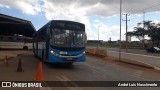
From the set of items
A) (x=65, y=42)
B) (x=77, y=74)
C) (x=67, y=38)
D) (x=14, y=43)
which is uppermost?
(x=67, y=38)

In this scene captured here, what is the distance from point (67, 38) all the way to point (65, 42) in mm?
315

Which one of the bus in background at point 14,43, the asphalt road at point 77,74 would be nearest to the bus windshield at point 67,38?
the asphalt road at point 77,74

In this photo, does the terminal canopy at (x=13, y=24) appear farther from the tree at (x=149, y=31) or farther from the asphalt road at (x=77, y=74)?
the tree at (x=149, y=31)

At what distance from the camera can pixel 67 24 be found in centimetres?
2138

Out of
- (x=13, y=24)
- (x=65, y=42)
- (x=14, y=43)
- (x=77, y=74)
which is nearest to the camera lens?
(x=77, y=74)

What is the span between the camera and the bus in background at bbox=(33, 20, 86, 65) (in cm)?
2075

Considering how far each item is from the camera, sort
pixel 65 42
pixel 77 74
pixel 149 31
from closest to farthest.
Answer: pixel 77 74 < pixel 65 42 < pixel 149 31

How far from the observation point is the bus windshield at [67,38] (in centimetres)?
2081

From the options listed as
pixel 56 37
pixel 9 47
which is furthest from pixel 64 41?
pixel 9 47

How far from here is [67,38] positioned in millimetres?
20922

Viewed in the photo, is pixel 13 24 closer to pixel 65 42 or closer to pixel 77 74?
pixel 65 42

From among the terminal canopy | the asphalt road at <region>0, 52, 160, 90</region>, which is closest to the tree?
the terminal canopy

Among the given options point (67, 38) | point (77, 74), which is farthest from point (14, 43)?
point (77, 74)

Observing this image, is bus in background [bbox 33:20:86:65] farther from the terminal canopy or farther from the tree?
the tree
